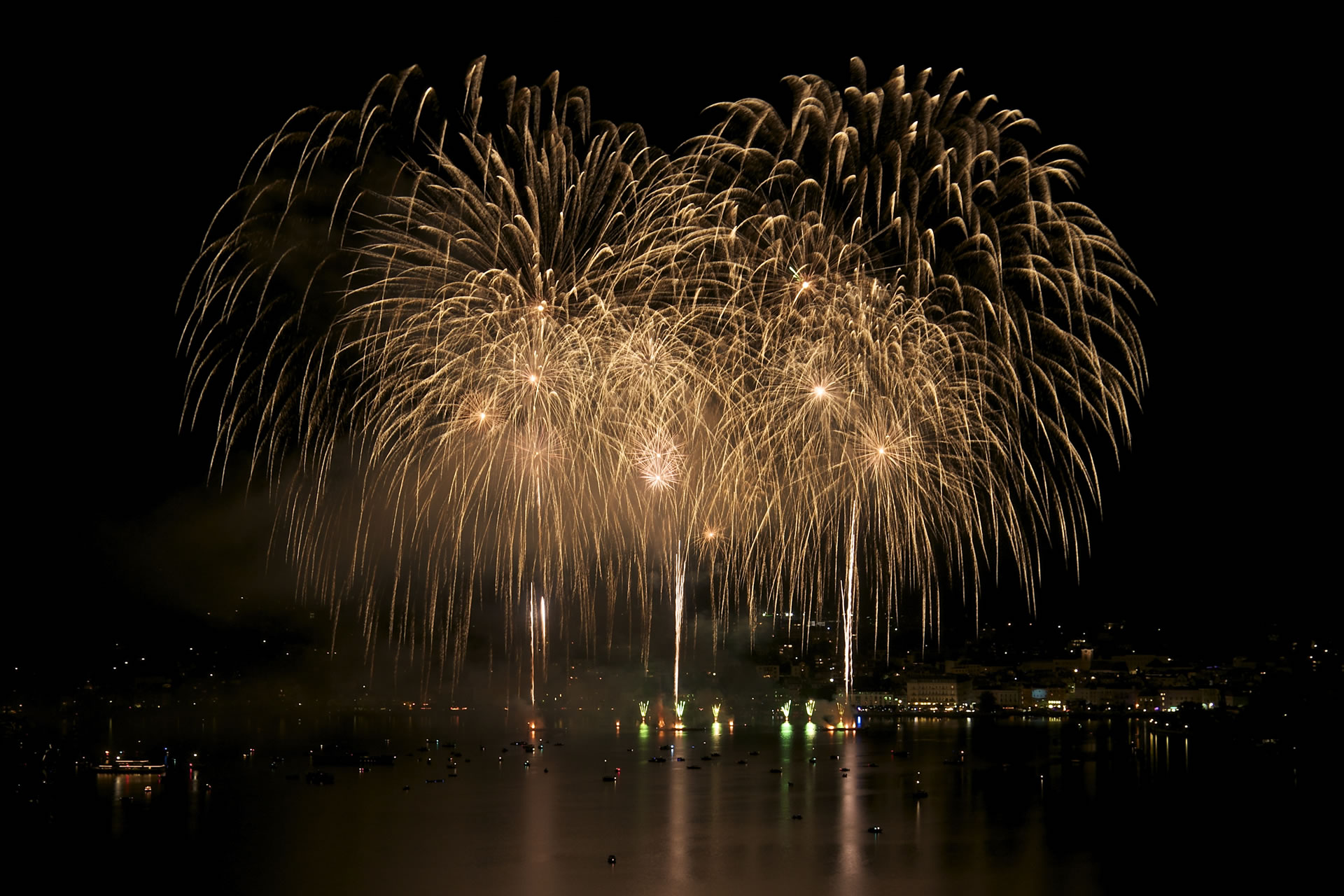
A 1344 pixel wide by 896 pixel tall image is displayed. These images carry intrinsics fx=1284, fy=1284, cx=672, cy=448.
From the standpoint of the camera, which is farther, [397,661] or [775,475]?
[397,661]

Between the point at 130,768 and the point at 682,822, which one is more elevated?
the point at 682,822

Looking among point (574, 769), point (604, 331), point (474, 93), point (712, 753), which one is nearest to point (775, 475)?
point (604, 331)

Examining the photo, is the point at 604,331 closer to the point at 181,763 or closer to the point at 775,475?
the point at 775,475

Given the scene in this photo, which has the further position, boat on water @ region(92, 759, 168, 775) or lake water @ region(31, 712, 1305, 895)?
boat on water @ region(92, 759, 168, 775)

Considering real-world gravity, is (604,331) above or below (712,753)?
above

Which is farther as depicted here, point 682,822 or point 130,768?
point 130,768

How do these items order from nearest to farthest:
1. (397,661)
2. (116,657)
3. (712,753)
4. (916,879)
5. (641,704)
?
(916,879)
(712,753)
(116,657)
(641,704)
(397,661)

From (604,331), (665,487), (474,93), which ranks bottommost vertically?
(665,487)

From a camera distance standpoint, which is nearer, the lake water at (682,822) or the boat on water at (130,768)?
the lake water at (682,822)
